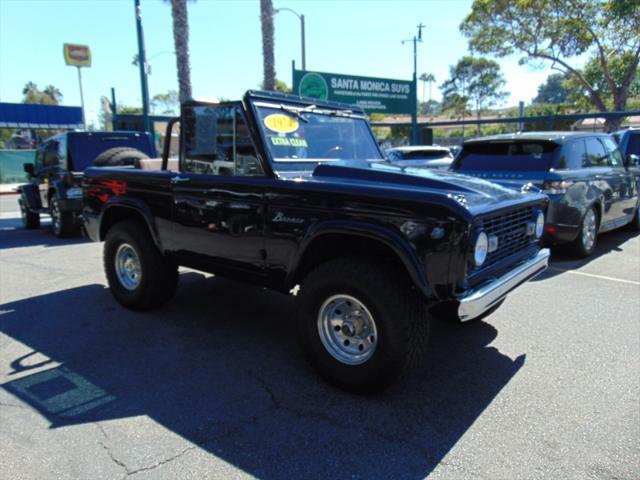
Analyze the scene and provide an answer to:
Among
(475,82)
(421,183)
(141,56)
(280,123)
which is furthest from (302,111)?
(475,82)

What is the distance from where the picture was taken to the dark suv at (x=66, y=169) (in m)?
8.70

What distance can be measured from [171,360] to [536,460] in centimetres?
261

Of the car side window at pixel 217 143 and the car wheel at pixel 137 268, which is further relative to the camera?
the car wheel at pixel 137 268

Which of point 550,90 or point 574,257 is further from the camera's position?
point 550,90

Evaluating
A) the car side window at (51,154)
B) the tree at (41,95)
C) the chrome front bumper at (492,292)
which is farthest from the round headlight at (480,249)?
the tree at (41,95)

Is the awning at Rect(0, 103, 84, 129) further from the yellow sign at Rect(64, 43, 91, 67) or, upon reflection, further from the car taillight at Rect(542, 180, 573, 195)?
the car taillight at Rect(542, 180, 573, 195)

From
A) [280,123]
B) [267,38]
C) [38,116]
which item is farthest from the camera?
[38,116]

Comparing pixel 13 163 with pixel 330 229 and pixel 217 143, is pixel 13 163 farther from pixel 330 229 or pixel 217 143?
pixel 330 229

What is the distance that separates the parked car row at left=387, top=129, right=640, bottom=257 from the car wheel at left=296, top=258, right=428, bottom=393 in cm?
303

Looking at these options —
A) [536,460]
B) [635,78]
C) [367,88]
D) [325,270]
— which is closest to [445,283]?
[325,270]

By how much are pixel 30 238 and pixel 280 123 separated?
7.71m

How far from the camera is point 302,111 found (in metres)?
4.11

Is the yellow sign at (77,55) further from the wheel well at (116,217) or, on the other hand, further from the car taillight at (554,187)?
the car taillight at (554,187)

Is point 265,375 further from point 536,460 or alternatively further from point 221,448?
point 536,460
